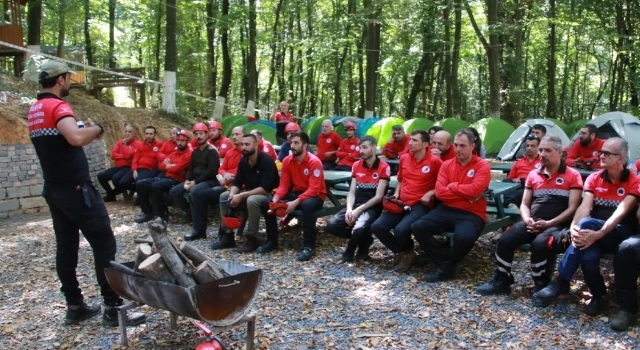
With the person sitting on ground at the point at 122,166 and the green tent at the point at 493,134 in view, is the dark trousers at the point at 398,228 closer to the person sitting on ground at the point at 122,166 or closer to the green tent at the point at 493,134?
the person sitting on ground at the point at 122,166

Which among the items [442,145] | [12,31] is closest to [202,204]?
[442,145]

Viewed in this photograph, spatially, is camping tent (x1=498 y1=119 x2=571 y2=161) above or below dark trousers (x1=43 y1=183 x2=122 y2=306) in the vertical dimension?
above

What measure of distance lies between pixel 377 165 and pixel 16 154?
20.7 ft

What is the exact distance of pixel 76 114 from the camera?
11.6 meters

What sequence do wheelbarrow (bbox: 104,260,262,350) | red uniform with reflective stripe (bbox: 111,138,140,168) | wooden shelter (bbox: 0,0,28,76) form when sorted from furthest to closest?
wooden shelter (bbox: 0,0,28,76) < red uniform with reflective stripe (bbox: 111,138,140,168) < wheelbarrow (bbox: 104,260,262,350)

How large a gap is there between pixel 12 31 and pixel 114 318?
14246 millimetres

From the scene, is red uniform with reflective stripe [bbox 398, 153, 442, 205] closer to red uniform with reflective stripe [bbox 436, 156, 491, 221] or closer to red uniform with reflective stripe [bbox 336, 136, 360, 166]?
red uniform with reflective stripe [bbox 436, 156, 491, 221]

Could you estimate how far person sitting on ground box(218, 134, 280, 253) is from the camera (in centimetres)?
624

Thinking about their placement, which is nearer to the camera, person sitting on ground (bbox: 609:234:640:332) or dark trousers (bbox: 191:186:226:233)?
person sitting on ground (bbox: 609:234:640:332)

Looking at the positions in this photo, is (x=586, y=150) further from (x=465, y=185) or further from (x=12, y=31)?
(x=12, y=31)

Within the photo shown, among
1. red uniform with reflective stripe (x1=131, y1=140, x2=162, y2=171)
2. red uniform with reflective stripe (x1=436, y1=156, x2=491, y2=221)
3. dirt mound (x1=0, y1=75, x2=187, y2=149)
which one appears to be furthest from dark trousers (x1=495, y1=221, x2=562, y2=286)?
dirt mound (x1=0, y1=75, x2=187, y2=149)

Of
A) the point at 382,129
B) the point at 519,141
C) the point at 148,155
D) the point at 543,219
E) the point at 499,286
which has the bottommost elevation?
the point at 499,286

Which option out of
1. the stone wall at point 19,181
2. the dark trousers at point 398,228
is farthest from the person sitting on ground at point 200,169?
the stone wall at point 19,181

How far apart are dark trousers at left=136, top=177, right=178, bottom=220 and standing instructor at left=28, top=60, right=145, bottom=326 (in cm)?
389
